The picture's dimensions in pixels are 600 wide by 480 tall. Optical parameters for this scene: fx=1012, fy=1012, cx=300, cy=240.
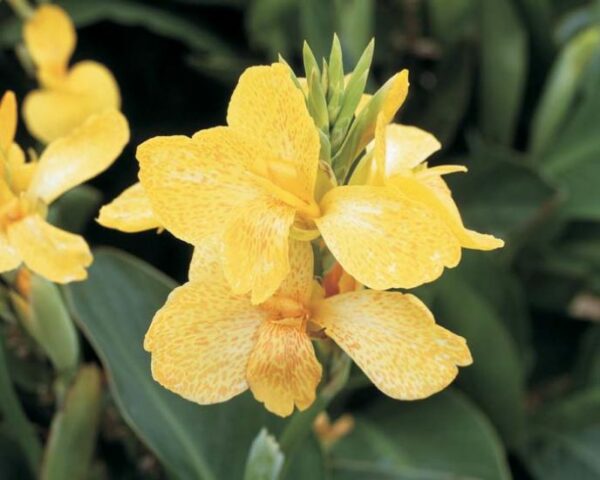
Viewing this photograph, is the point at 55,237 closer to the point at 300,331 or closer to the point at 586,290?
the point at 300,331

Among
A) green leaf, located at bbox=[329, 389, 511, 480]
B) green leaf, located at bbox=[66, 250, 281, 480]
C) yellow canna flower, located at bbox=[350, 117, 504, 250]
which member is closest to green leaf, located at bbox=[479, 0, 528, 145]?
green leaf, located at bbox=[329, 389, 511, 480]

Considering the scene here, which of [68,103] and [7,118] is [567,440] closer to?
[68,103]

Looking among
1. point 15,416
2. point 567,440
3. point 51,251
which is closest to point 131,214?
point 51,251

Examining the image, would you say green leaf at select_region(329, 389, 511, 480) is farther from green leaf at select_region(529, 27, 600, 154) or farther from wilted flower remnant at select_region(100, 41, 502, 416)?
wilted flower remnant at select_region(100, 41, 502, 416)

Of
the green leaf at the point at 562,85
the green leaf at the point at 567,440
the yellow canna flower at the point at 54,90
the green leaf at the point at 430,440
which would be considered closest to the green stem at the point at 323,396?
the green leaf at the point at 430,440

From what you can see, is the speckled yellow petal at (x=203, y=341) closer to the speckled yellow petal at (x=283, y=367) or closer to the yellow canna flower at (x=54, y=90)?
the speckled yellow petal at (x=283, y=367)

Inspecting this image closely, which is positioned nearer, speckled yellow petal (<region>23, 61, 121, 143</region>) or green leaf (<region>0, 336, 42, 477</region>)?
green leaf (<region>0, 336, 42, 477</region>)
